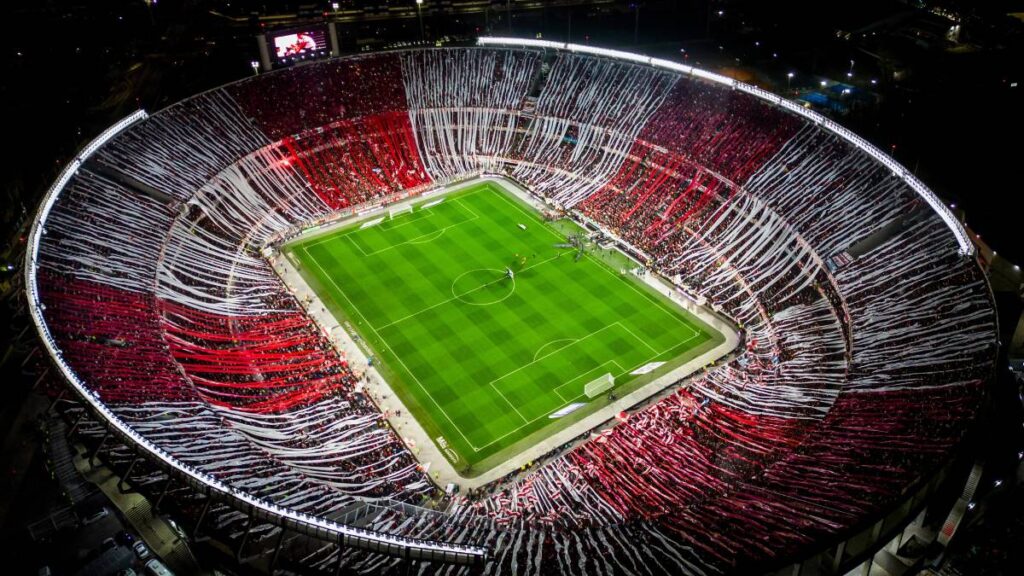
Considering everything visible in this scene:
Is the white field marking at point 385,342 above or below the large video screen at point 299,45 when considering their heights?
below

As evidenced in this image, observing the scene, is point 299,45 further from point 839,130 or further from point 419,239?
point 839,130

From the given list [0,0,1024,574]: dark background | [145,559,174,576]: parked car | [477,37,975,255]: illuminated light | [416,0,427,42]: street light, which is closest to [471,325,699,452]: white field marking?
[145,559,174,576]: parked car

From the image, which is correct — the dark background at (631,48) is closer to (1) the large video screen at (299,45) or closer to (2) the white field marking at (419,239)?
(1) the large video screen at (299,45)

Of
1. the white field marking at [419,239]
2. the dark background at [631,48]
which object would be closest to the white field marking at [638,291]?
the white field marking at [419,239]

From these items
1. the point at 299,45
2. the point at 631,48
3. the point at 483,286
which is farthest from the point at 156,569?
the point at 631,48

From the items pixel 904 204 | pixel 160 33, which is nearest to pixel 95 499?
pixel 904 204
